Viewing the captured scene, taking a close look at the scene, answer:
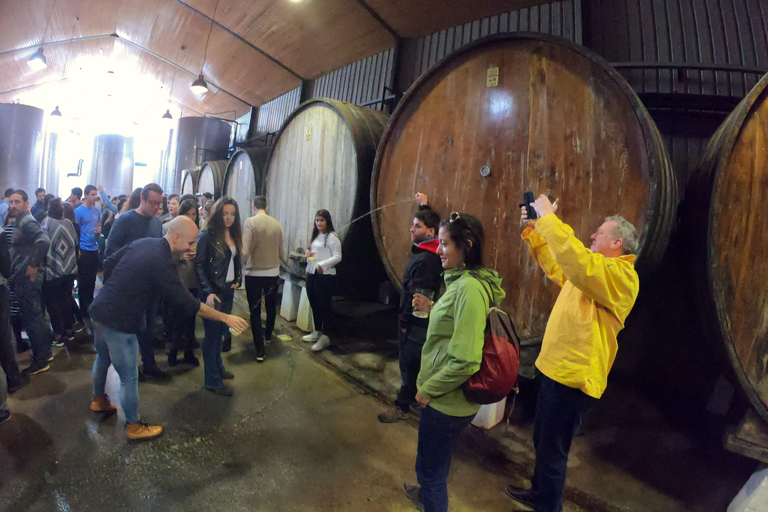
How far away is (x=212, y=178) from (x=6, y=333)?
455 centimetres

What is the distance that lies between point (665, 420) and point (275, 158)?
491cm

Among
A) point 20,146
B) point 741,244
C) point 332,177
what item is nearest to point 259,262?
point 332,177

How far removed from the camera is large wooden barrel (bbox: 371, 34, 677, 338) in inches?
81.5

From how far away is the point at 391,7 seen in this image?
17.0ft

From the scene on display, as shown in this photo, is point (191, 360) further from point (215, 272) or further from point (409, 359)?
point (409, 359)

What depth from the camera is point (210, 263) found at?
3250 millimetres

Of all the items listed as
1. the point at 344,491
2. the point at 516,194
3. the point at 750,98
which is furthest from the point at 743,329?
the point at 344,491

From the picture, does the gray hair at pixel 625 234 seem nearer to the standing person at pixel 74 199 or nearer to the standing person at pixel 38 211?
the standing person at pixel 74 199

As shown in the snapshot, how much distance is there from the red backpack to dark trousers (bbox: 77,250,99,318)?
5039mm

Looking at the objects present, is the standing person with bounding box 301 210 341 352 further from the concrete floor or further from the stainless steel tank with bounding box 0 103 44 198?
the stainless steel tank with bounding box 0 103 44 198

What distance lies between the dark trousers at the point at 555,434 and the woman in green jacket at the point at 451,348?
1.61 feet

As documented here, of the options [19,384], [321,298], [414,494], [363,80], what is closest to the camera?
[414,494]

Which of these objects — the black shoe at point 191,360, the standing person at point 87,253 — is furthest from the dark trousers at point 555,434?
the standing person at point 87,253

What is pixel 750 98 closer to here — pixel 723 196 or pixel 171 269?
pixel 723 196
